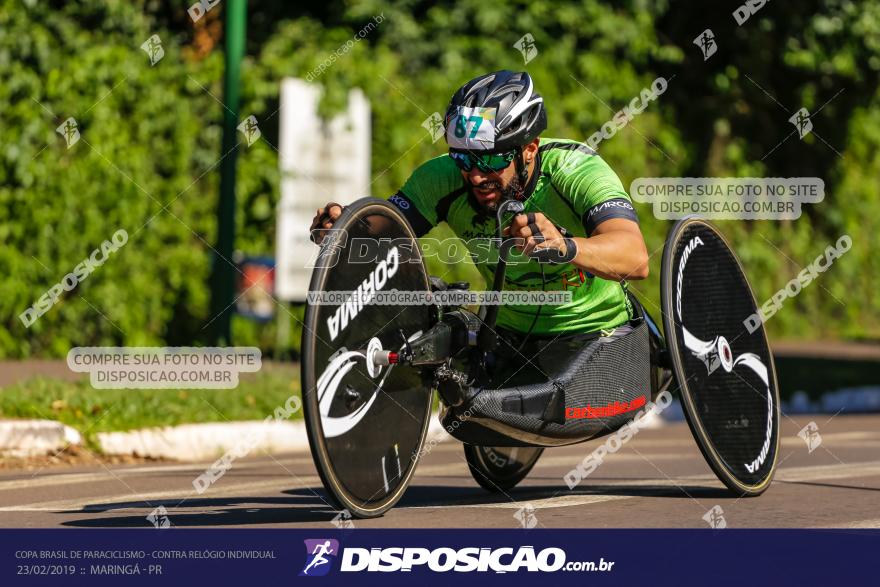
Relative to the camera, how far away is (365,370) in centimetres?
579

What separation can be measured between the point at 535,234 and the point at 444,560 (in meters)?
1.26

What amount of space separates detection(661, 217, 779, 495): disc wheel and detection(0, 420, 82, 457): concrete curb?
429 centimetres

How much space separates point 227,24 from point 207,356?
2.61m

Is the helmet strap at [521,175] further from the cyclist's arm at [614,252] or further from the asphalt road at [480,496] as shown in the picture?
the asphalt road at [480,496]

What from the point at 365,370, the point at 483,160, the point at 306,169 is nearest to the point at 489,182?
the point at 483,160

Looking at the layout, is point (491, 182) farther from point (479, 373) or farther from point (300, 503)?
point (300, 503)

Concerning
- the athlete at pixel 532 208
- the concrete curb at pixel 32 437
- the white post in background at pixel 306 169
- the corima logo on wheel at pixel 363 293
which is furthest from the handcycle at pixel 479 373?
the white post in background at pixel 306 169

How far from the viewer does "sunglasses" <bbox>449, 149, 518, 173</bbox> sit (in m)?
6.20

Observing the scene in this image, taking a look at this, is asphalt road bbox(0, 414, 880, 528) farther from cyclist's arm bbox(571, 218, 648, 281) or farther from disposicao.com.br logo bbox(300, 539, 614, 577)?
cyclist's arm bbox(571, 218, 648, 281)

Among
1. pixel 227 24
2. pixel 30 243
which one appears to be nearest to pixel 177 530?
pixel 227 24

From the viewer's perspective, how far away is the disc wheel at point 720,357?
21.1 ft

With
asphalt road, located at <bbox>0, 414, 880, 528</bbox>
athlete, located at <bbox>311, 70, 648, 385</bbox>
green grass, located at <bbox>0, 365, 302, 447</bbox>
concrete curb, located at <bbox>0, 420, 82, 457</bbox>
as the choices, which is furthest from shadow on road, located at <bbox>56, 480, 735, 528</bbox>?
green grass, located at <bbox>0, 365, 302, 447</bbox>

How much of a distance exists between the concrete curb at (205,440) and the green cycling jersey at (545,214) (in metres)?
2.76

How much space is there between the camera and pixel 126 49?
46.3 ft
